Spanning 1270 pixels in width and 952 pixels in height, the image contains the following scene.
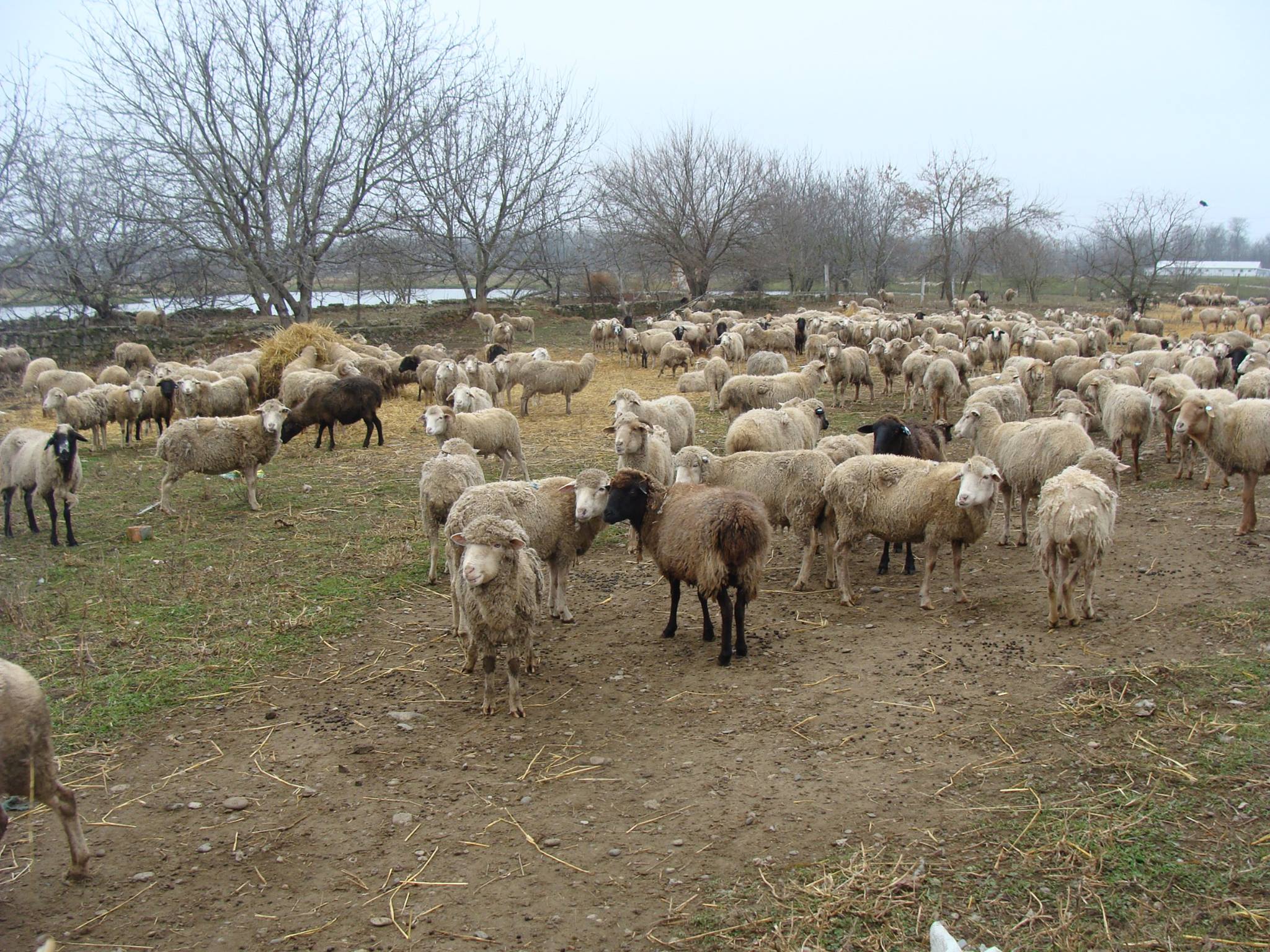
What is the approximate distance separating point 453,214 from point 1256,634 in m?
29.8

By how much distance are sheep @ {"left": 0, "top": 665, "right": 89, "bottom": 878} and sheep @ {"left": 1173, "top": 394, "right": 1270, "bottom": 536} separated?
9.26 m

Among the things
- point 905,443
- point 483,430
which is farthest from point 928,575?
point 483,430

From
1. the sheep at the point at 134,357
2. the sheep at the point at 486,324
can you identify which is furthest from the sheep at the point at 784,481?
the sheep at the point at 486,324

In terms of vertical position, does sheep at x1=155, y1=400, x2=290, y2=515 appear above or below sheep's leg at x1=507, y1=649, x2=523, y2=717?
above

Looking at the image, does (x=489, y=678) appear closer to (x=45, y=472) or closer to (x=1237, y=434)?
(x=45, y=472)

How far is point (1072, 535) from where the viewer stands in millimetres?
5961

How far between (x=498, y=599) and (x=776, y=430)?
5.79 m

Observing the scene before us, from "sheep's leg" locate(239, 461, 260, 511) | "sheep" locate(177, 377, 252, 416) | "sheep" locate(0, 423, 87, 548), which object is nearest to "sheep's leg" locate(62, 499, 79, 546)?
"sheep" locate(0, 423, 87, 548)

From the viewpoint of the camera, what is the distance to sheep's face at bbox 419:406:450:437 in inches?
428

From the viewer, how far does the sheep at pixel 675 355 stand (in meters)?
22.1

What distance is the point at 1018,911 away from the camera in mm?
3285

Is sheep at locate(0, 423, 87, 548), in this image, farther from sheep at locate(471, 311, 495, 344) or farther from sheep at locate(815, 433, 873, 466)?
sheep at locate(471, 311, 495, 344)

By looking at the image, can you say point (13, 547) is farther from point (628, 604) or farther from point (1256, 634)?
point (1256, 634)

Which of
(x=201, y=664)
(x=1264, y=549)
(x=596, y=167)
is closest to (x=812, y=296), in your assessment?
(x=596, y=167)
